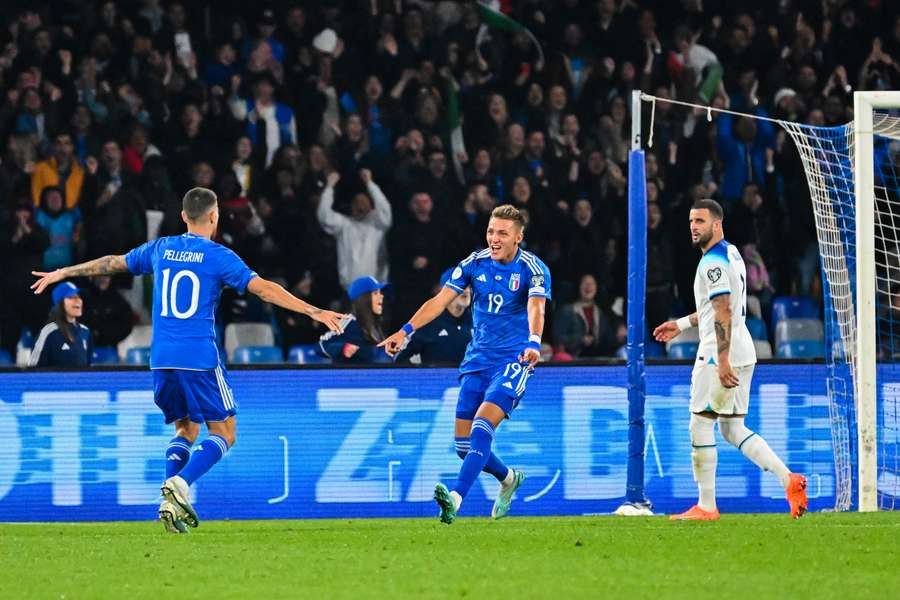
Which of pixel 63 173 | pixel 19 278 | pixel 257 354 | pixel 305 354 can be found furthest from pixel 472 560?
pixel 63 173

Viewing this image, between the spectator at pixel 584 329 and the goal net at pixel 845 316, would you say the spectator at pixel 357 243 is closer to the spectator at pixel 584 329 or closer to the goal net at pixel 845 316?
the spectator at pixel 584 329

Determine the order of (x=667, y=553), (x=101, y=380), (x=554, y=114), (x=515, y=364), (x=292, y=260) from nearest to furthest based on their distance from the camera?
(x=667, y=553) < (x=515, y=364) < (x=101, y=380) < (x=292, y=260) < (x=554, y=114)

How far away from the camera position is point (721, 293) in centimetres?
977

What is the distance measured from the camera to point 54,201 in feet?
49.4

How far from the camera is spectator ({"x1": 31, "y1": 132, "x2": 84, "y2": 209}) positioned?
15.3m

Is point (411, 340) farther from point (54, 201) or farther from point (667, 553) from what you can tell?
point (667, 553)

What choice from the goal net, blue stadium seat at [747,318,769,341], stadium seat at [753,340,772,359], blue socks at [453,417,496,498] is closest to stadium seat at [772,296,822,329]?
blue stadium seat at [747,318,769,341]

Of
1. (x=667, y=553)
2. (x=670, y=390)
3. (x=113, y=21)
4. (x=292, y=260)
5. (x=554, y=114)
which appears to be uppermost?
(x=113, y=21)

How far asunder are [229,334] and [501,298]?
5053mm

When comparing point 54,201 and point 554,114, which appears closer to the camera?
point 54,201

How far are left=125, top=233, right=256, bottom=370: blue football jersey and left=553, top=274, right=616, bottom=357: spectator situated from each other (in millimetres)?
5676

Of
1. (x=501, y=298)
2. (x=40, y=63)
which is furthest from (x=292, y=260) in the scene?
(x=501, y=298)

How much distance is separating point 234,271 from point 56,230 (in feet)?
21.3

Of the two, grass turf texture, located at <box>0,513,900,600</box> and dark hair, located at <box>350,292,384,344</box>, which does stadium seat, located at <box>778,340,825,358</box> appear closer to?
dark hair, located at <box>350,292,384,344</box>
